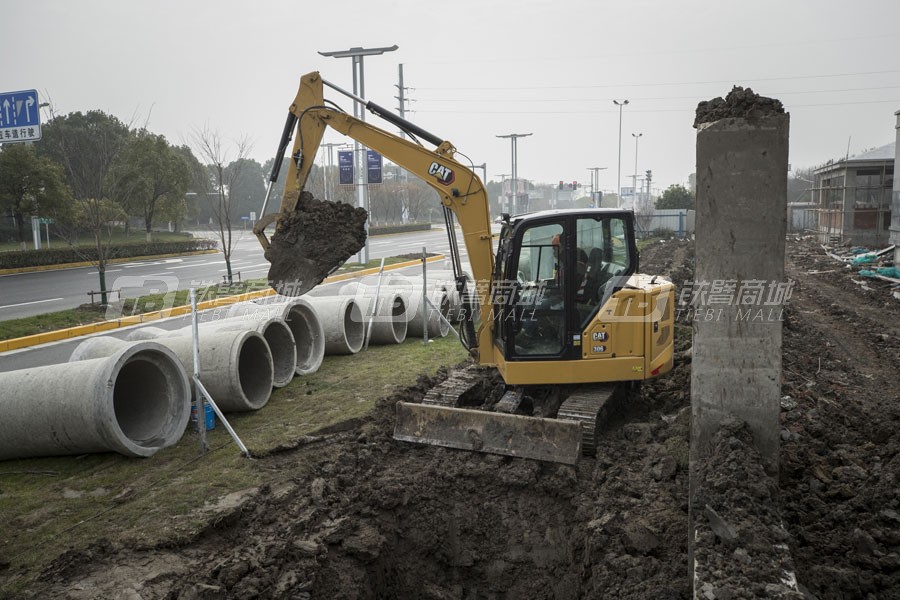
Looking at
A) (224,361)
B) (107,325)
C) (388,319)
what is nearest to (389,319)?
(388,319)

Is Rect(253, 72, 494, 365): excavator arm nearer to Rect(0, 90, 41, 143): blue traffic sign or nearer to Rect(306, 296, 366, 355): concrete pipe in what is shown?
Rect(306, 296, 366, 355): concrete pipe

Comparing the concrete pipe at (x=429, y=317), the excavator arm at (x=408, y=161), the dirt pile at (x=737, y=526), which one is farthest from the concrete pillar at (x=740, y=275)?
the concrete pipe at (x=429, y=317)

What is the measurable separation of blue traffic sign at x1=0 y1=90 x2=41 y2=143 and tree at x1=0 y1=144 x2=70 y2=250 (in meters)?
19.0

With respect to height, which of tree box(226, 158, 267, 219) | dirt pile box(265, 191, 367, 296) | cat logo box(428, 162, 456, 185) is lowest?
dirt pile box(265, 191, 367, 296)

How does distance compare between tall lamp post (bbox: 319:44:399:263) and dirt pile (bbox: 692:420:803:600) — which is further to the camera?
tall lamp post (bbox: 319:44:399:263)

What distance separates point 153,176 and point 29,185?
972 centimetres

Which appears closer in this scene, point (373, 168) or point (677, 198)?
point (373, 168)

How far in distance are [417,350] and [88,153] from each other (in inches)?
487

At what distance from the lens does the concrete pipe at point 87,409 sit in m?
6.91

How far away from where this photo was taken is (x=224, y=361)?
8398mm

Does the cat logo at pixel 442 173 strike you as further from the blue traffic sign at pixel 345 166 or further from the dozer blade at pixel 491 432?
the blue traffic sign at pixel 345 166

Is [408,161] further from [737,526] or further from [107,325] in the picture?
[107,325]

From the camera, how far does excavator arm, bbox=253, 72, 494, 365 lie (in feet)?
25.9

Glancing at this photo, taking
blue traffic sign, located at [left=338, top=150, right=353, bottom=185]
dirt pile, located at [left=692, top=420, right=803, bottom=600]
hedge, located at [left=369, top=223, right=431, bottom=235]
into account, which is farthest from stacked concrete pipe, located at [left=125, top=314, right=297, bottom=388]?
hedge, located at [left=369, top=223, right=431, bottom=235]
